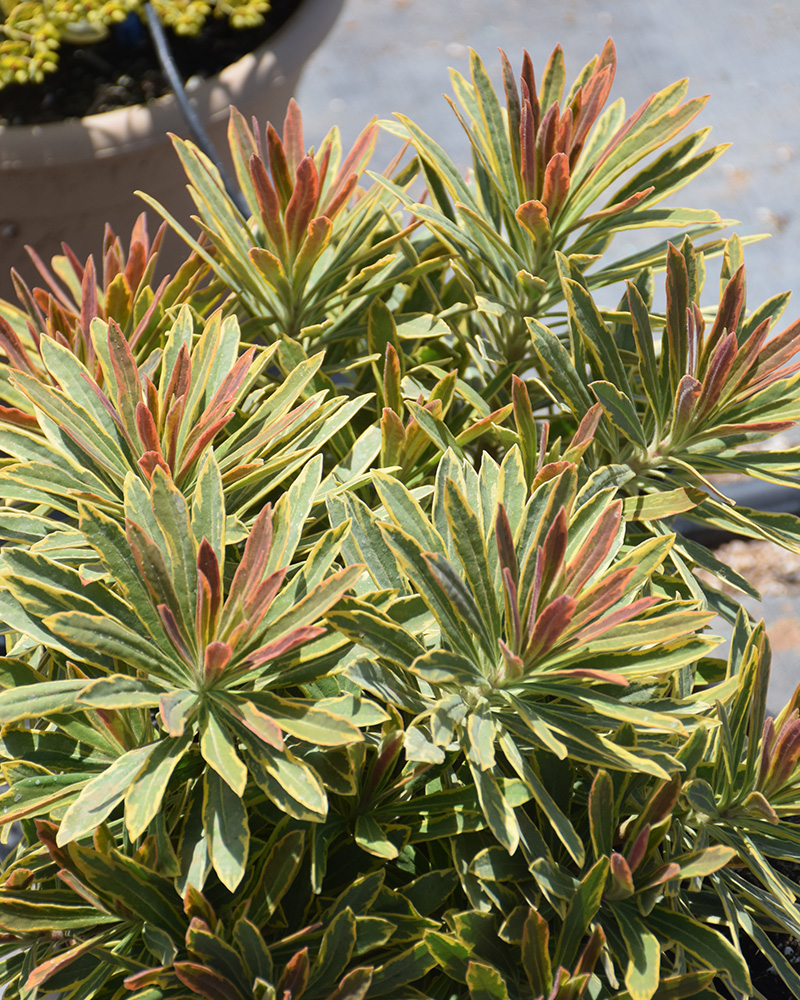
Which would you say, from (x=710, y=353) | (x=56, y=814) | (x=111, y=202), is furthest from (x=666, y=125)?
→ (x=111, y=202)

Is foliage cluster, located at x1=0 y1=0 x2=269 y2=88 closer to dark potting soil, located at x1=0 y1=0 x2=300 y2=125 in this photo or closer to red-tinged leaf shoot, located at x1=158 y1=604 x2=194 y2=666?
dark potting soil, located at x1=0 y1=0 x2=300 y2=125

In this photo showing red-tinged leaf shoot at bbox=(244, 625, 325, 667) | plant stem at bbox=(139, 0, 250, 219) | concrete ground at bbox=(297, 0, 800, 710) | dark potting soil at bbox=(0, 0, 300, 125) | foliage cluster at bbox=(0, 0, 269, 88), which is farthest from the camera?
concrete ground at bbox=(297, 0, 800, 710)

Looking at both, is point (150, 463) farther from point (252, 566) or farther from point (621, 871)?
point (621, 871)

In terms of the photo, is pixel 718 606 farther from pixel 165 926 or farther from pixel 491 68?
pixel 491 68

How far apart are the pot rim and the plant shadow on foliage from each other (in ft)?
2.82

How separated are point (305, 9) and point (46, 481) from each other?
1.40 m

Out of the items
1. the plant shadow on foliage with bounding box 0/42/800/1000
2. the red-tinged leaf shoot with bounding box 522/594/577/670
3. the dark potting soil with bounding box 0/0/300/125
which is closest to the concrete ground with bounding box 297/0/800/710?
the dark potting soil with bounding box 0/0/300/125

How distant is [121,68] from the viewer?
1693mm

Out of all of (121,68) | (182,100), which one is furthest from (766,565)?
(121,68)

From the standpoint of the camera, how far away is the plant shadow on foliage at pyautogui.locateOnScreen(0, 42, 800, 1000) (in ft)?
1.61

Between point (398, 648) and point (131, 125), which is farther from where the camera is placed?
point (131, 125)

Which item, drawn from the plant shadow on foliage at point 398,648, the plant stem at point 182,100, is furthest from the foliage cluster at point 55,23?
the plant shadow on foliage at point 398,648

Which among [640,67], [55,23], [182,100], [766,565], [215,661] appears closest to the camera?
[215,661]

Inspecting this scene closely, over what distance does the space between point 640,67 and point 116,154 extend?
157 centimetres
